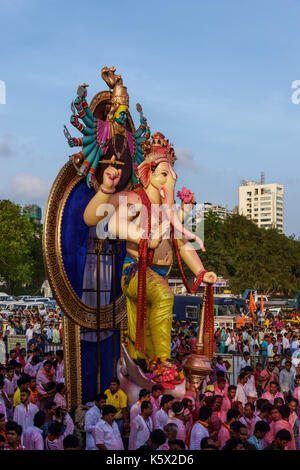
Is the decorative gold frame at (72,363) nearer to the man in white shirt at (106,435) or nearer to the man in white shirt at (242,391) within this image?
the man in white shirt at (242,391)

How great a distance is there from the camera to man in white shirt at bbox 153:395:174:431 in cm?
687

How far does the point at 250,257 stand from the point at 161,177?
3440 cm

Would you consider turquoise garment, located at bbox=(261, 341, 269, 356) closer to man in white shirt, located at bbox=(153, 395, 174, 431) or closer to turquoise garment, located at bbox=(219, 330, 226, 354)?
turquoise garment, located at bbox=(219, 330, 226, 354)

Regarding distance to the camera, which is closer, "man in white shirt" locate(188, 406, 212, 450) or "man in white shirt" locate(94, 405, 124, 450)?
"man in white shirt" locate(188, 406, 212, 450)

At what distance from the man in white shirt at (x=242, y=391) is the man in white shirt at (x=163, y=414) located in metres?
1.60

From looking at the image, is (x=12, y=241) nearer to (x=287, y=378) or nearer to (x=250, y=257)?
(x=250, y=257)

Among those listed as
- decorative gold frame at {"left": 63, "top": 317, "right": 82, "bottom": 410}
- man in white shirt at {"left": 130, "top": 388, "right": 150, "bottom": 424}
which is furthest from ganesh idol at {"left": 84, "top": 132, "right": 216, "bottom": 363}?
man in white shirt at {"left": 130, "top": 388, "right": 150, "bottom": 424}

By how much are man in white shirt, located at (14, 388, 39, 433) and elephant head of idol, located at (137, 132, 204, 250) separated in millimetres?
3406

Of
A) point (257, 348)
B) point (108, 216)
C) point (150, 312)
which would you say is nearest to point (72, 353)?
point (150, 312)

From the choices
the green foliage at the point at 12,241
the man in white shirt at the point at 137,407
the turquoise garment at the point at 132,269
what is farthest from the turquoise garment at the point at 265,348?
the green foliage at the point at 12,241

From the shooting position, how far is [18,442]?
18.3 ft

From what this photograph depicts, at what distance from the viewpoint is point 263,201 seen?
147 meters
